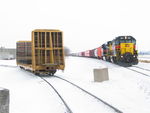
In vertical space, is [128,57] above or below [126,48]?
below

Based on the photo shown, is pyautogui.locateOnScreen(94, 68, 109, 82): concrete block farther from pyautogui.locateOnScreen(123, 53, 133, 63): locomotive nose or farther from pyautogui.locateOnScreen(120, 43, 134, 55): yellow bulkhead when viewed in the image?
pyautogui.locateOnScreen(120, 43, 134, 55): yellow bulkhead

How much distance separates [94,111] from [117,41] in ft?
61.5

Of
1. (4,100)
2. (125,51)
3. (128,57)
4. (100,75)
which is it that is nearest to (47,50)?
(100,75)

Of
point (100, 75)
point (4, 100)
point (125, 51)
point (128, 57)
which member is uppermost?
point (125, 51)

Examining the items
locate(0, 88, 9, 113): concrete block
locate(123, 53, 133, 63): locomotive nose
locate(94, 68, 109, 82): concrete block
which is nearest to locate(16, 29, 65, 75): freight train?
locate(94, 68, 109, 82): concrete block

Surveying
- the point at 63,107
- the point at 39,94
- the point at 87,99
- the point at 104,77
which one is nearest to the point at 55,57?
the point at 104,77

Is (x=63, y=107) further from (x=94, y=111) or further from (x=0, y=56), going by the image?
(x=0, y=56)

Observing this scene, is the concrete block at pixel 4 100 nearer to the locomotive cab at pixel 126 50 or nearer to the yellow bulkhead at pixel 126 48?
the locomotive cab at pixel 126 50

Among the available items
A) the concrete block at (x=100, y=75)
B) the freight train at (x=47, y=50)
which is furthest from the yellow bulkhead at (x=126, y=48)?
the concrete block at (x=100, y=75)

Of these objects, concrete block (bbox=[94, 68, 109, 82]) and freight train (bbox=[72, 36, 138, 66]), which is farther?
freight train (bbox=[72, 36, 138, 66])

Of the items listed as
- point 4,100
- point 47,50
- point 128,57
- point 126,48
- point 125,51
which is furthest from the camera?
point 126,48

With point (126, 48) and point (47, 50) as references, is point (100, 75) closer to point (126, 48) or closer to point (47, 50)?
point (47, 50)

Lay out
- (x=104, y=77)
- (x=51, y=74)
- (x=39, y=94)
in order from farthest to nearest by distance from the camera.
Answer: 1. (x=51, y=74)
2. (x=104, y=77)
3. (x=39, y=94)

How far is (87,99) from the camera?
9891mm
